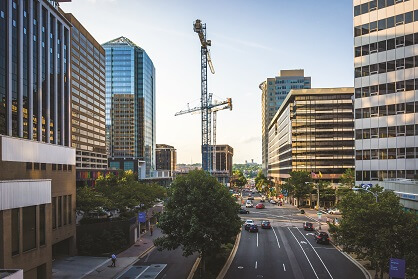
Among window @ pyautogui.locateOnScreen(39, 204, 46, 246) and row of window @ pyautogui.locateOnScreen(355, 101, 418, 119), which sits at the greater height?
row of window @ pyautogui.locateOnScreen(355, 101, 418, 119)

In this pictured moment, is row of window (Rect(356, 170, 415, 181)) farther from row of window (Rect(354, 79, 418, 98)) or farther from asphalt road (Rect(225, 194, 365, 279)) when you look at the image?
asphalt road (Rect(225, 194, 365, 279))

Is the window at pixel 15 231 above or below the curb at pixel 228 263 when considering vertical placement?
above

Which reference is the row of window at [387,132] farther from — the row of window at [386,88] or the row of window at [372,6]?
the row of window at [372,6]

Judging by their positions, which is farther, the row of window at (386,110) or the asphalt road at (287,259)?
the row of window at (386,110)

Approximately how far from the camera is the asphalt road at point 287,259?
3700cm

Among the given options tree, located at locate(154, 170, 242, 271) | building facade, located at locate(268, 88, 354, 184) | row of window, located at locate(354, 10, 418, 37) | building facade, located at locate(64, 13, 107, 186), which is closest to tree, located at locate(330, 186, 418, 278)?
tree, located at locate(154, 170, 242, 271)

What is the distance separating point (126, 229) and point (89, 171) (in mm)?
60124

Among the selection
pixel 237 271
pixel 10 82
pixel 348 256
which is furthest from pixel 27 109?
pixel 348 256

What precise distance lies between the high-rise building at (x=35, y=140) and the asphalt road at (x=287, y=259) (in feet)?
61.2

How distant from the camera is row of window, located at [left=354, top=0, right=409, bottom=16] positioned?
58.9m

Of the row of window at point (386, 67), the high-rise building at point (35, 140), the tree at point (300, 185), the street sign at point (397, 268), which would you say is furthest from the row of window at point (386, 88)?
the high-rise building at point (35, 140)

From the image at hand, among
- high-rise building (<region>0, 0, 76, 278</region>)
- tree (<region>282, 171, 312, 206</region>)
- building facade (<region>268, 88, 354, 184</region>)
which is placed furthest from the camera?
building facade (<region>268, 88, 354, 184</region>)

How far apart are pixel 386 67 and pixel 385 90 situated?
12.0ft

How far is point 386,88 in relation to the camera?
58781 mm
